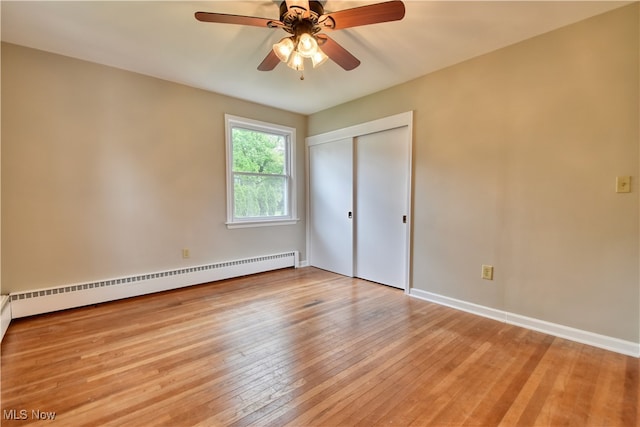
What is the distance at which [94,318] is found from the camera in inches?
101

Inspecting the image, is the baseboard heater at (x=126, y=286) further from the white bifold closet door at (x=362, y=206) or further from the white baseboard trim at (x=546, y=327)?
the white baseboard trim at (x=546, y=327)

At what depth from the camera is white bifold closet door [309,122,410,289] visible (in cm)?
336

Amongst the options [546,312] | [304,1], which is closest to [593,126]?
[546,312]

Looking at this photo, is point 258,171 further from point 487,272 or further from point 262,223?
point 487,272

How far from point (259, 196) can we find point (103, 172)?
1815 millimetres

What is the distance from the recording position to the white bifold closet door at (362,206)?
11.0 ft

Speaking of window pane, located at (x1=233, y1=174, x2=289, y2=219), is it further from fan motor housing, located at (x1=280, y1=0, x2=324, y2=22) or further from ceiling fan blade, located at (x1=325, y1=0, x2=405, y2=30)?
ceiling fan blade, located at (x1=325, y1=0, x2=405, y2=30)

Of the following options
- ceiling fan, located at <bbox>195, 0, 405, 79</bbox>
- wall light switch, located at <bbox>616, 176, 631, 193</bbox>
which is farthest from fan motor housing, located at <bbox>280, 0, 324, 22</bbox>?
wall light switch, located at <bbox>616, 176, 631, 193</bbox>

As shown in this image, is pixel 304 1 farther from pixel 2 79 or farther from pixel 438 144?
pixel 2 79

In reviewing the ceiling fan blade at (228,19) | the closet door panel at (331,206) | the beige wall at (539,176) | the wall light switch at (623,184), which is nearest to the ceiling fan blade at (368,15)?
the ceiling fan blade at (228,19)

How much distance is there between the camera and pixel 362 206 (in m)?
3.78

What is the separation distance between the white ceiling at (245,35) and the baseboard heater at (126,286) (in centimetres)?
221

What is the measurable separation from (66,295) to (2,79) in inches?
77.9

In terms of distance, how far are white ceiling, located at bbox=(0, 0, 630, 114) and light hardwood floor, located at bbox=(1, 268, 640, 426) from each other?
2.41m
